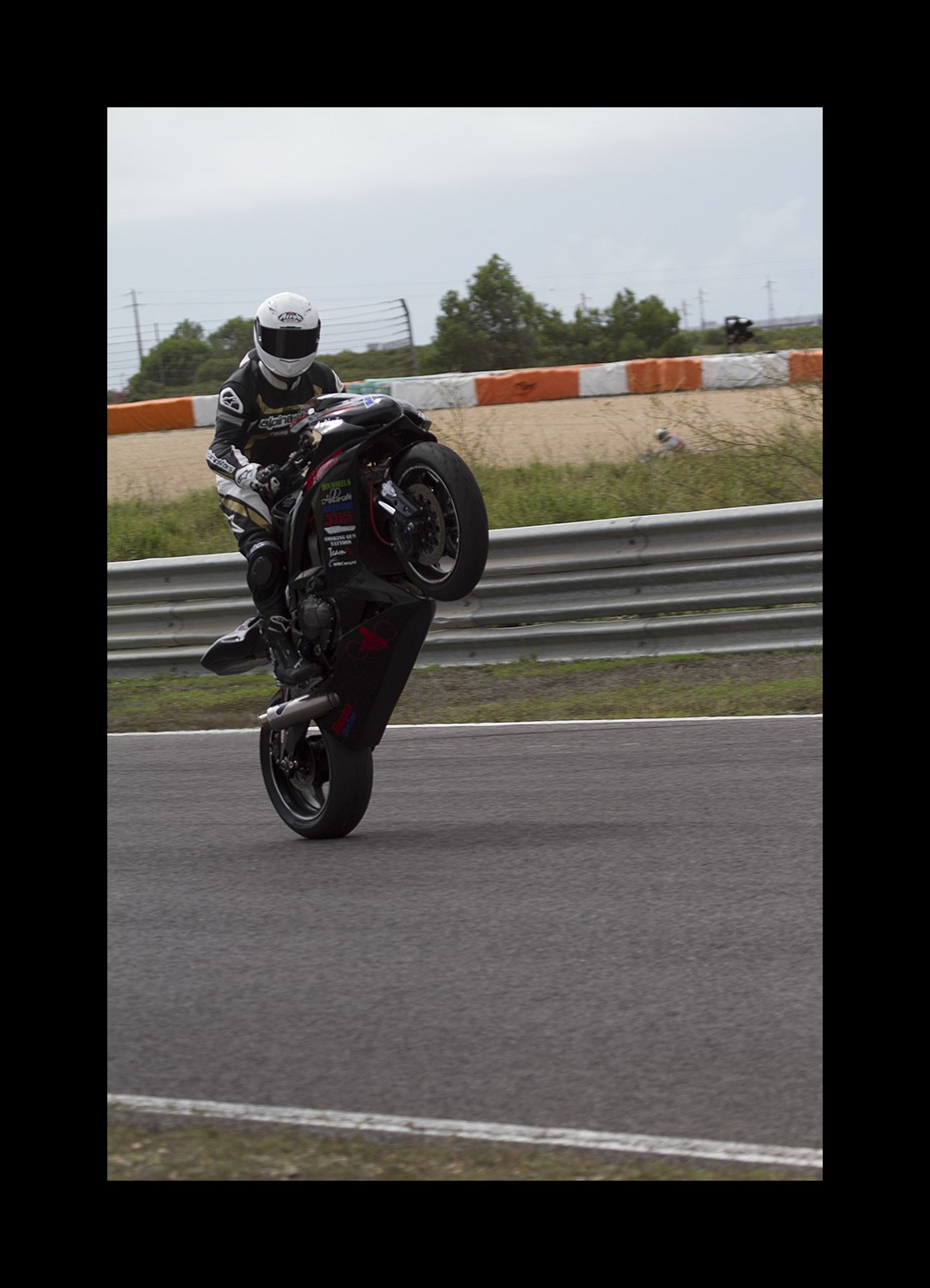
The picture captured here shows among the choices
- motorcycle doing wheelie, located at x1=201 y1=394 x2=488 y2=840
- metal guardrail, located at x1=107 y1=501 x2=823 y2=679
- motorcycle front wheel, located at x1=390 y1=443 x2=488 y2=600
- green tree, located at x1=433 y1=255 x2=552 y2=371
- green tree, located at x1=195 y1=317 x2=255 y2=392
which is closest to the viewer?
motorcycle front wheel, located at x1=390 y1=443 x2=488 y2=600

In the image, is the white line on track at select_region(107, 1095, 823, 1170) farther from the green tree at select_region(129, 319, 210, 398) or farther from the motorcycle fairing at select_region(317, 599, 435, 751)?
the green tree at select_region(129, 319, 210, 398)

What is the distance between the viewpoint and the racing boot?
6.66 metres

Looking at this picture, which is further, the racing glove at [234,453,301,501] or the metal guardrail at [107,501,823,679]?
the metal guardrail at [107,501,823,679]

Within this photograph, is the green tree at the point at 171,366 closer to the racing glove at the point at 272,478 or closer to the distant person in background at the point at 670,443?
the distant person in background at the point at 670,443

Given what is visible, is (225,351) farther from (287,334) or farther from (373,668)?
(373,668)

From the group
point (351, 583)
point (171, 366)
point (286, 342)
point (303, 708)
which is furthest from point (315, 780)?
point (171, 366)

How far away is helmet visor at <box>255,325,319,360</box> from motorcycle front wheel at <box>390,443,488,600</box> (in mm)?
986

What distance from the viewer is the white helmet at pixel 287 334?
678cm

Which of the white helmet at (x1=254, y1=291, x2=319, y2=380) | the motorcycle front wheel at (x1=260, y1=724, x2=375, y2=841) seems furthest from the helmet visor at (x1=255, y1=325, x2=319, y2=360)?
the motorcycle front wheel at (x1=260, y1=724, x2=375, y2=841)

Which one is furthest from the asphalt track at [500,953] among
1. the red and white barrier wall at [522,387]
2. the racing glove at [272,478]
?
the red and white barrier wall at [522,387]

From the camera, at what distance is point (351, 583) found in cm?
639

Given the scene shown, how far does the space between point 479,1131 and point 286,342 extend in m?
4.03
